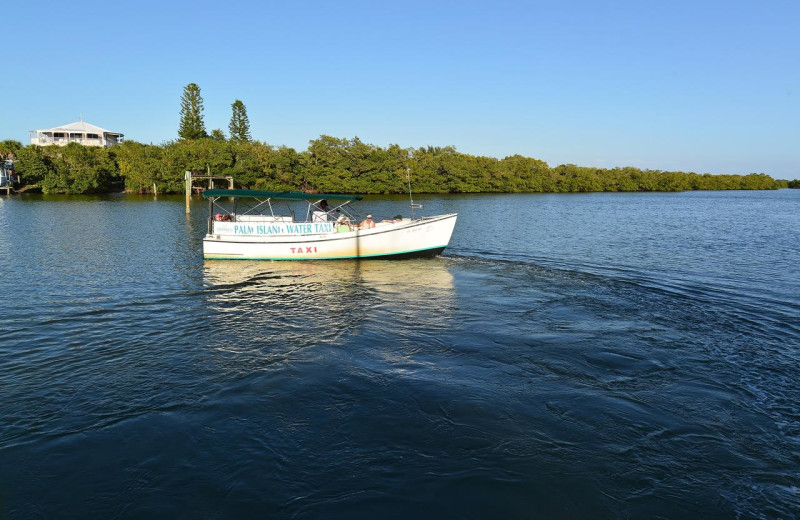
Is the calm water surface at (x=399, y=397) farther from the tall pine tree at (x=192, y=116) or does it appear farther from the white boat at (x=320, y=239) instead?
the tall pine tree at (x=192, y=116)

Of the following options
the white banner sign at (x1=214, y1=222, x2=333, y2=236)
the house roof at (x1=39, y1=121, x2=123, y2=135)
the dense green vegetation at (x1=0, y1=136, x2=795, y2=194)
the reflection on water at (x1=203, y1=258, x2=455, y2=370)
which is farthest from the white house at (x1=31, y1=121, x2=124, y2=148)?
the reflection on water at (x1=203, y1=258, x2=455, y2=370)

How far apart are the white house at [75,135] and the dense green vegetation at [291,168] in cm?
2378

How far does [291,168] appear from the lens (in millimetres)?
92125

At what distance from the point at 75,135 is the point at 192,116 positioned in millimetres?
35195

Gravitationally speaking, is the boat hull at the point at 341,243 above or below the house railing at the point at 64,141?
below

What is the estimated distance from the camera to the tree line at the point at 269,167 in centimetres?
7931

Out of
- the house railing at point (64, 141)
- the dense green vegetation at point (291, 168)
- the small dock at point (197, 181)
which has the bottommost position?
the small dock at point (197, 181)

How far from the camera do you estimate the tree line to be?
260ft

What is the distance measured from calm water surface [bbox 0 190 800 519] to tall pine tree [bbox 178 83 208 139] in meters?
86.7

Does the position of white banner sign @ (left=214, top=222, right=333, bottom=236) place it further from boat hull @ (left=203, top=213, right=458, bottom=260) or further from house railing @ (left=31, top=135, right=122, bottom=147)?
house railing @ (left=31, top=135, right=122, bottom=147)

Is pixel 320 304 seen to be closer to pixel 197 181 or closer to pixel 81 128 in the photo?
pixel 197 181

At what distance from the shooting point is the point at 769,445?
7469mm

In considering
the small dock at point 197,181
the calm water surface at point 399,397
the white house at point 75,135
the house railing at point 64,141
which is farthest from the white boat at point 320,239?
the white house at point 75,135

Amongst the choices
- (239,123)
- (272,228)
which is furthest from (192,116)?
(272,228)
